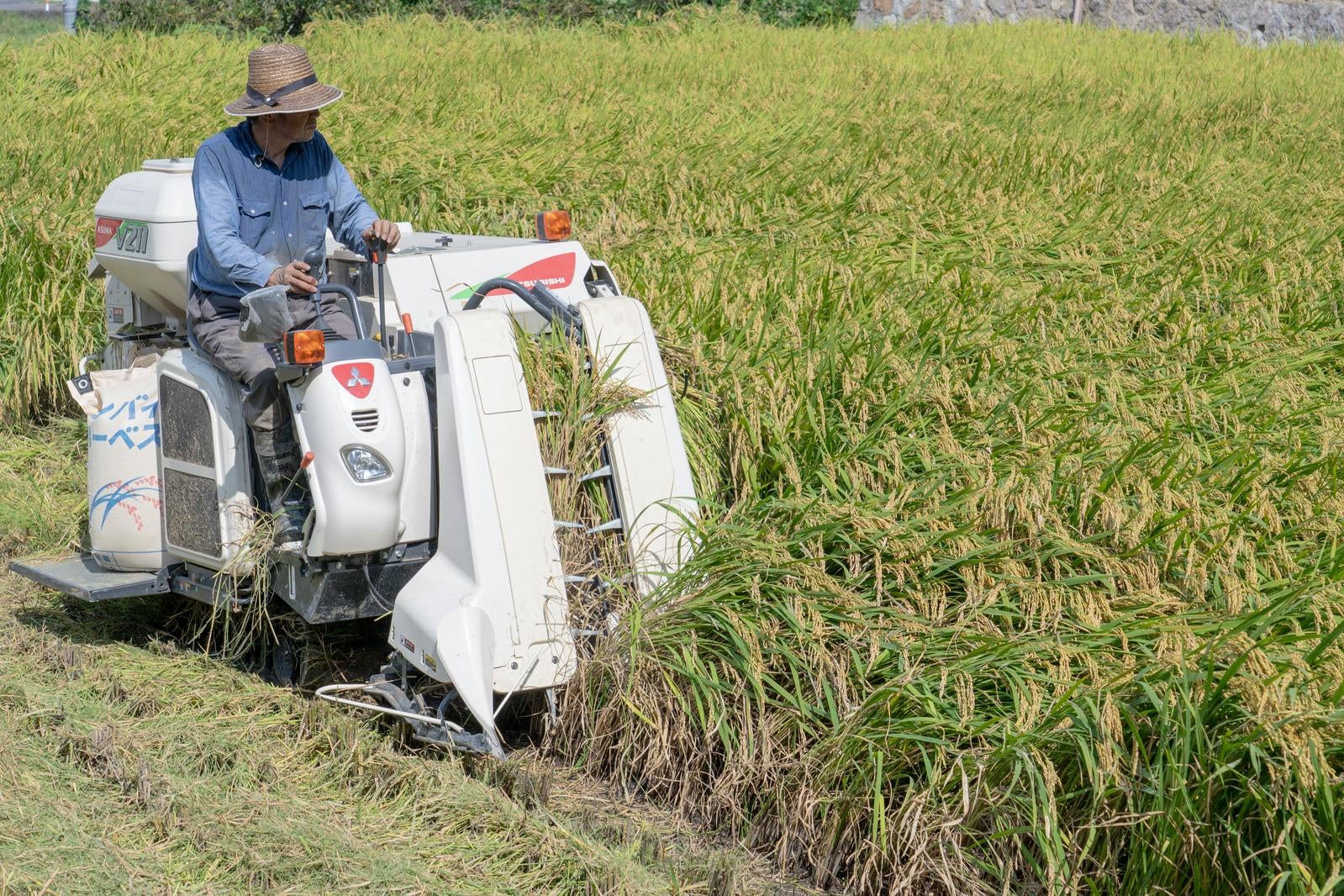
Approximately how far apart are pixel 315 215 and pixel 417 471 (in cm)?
100

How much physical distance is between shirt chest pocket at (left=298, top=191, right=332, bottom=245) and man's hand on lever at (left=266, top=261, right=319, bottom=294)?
377mm

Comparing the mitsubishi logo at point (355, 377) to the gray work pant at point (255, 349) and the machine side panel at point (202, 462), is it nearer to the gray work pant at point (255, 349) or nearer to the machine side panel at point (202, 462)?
the gray work pant at point (255, 349)

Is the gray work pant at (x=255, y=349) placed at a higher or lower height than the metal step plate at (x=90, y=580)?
higher

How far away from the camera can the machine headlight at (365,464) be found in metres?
3.45

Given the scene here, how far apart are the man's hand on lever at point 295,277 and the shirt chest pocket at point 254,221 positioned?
301 millimetres

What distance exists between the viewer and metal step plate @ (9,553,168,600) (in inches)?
158

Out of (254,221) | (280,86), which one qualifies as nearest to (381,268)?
(254,221)

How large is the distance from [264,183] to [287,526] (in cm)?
A: 101

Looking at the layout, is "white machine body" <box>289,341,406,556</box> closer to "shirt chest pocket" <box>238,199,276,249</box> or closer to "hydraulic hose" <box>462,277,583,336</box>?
"hydraulic hose" <box>462,277,583,336</box>

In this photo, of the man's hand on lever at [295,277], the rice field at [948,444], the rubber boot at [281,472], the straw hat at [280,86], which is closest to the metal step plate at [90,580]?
the rice field at [948,444]

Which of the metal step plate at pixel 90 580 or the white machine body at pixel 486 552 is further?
the metal step plate at pixel 90 580

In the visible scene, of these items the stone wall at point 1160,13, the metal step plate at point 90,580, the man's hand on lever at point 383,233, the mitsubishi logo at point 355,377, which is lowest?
the metal step plate at point 90,580

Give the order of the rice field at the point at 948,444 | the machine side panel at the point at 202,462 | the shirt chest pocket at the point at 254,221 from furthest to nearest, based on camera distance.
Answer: the shirt chest pocket at the point at 254,221, the machine side panel at the point at 202,462, the rice field at the point at 948,444

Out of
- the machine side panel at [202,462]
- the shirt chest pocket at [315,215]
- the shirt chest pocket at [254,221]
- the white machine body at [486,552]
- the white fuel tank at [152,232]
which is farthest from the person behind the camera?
the white fuel tank at [152,232]
